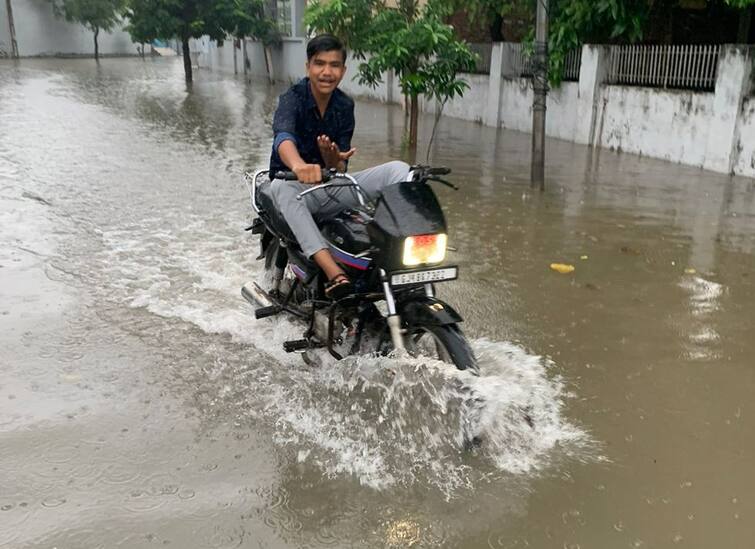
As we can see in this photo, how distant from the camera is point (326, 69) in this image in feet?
11.9

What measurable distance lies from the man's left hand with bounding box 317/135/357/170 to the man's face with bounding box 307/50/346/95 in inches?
10.9

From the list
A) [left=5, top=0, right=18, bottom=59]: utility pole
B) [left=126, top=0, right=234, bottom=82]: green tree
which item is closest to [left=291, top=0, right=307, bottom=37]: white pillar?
[left=126, top=0, right=234, bottom=82]: green tree

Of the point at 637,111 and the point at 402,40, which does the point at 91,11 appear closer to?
the point at 402,40

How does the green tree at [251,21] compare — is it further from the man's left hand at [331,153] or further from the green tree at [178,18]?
the man's left hand at [331,153]

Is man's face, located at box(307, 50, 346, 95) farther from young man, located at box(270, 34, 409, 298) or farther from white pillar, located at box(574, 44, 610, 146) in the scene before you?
white pillar, located at box(574, 44, 610, 146)

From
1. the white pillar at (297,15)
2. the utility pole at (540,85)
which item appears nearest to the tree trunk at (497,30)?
the utility pole at (540,85)

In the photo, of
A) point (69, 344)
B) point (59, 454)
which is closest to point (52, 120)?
point (69, 344)

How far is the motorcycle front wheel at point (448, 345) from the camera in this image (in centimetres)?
307

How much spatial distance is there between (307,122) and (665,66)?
873 cm

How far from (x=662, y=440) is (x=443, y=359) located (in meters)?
1.09

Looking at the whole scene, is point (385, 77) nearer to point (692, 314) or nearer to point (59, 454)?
point (692, 314)

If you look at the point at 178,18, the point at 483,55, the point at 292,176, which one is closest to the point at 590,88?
the point at 483,55

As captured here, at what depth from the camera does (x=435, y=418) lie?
Result: 3.22 metres

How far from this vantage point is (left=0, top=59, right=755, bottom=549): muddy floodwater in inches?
107
